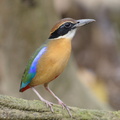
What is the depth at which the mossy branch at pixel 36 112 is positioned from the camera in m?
4.93

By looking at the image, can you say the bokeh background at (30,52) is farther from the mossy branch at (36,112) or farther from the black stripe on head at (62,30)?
the mossy branch at (36,112)

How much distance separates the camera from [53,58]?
5578 millimetres

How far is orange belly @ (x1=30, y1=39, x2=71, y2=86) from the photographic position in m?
5.55

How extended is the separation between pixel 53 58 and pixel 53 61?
0.04 metres

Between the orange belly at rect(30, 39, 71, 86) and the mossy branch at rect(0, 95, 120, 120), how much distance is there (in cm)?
39

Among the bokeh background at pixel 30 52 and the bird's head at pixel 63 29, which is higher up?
the bird's head at pixel 63 29

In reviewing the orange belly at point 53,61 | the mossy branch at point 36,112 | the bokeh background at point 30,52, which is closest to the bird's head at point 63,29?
the orange belly at point 53,61

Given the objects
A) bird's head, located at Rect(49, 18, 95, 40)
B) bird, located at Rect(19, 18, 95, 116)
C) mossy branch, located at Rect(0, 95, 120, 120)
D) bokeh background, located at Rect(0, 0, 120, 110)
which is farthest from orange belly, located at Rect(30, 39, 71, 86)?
bokeh background, located at Rect(0, 0, 120, 110)

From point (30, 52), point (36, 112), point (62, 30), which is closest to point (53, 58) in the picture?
point (62, 30)

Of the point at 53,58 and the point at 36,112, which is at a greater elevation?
the point at 53,58

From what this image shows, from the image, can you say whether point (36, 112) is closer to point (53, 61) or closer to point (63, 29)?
point (53, 61)

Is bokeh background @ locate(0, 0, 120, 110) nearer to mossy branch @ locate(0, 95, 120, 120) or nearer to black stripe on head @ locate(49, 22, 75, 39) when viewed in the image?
black stripe on head @ locate(49, 22, 75, 39)

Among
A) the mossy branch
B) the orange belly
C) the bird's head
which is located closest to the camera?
the mossy branch

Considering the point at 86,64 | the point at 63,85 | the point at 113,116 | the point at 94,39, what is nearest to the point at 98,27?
the point at 94,39
